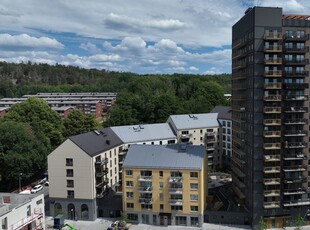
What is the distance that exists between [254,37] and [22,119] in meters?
78.2

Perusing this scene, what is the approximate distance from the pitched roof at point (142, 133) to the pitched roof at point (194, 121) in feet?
9.39

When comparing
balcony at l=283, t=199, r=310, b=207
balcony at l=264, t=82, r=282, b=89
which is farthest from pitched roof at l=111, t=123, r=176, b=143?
balcony at l=283, t=199, r=310, b=207

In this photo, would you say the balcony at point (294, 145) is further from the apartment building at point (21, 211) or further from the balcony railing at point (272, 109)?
the apartment building at point (21, 211)

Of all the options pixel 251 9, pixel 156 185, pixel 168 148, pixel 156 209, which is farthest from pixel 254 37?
pixel 156 209

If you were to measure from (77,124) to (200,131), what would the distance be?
136 ft

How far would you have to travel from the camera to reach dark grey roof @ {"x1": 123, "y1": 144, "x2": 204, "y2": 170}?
60.1m

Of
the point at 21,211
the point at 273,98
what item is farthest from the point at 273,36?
the point at 21,211

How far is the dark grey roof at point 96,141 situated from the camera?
6336 centimetres

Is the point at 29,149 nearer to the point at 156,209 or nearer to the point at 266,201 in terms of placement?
the point at 156,209

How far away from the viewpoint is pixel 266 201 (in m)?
58.4

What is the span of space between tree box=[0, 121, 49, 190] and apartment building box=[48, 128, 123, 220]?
57.8 feet

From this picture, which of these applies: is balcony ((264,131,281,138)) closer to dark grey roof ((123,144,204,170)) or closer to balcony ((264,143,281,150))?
balcony ((264,143,281,150))

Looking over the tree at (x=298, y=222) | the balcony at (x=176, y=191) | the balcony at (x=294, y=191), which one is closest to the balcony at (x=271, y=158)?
the balcony at (x=294, y=191)

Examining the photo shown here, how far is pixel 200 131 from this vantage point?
93.8m
